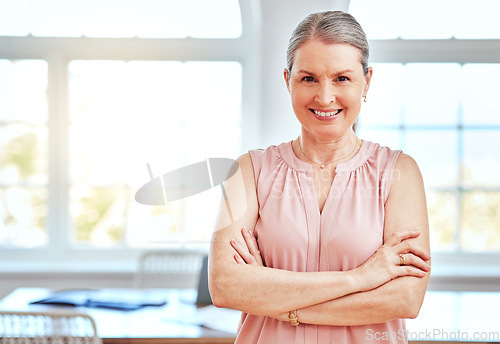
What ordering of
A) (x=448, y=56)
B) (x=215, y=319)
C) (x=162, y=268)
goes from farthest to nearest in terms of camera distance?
1. (x=448, y=56)
2. (x=162, y=268)
3. (x=215, y=319)

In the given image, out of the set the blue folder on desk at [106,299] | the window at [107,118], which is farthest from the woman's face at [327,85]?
the window at [107,118]

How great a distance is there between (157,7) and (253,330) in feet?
9.79

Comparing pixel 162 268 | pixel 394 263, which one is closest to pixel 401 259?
pixel 394 263

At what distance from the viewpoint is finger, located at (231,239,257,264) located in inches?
57.7

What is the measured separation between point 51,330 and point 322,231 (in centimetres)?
130

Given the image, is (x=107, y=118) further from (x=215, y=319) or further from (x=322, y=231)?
(x=322, y=231)

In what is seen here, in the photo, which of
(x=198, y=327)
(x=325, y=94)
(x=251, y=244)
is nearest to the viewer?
A: (x=325, y=94)

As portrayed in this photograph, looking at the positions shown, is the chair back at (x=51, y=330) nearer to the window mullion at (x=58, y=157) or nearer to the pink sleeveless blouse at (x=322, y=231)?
the pink sleeveless blouse at (x=322, y=231)

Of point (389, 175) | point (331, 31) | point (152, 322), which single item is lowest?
point (152, 322)

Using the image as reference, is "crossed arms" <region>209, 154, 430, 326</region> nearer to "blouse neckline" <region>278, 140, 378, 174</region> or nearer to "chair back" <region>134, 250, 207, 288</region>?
"blouse neckline" <region>278, 140, 378, 174</region>

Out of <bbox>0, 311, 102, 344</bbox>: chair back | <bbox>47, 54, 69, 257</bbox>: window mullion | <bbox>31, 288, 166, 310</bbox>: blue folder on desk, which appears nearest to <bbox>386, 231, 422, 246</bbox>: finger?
<bbox>0, 311, 102, 344</bbox>: chair back

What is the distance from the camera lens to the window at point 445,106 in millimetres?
3916

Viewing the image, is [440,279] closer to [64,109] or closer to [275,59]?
[275,59]

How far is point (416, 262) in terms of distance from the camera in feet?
4.75
